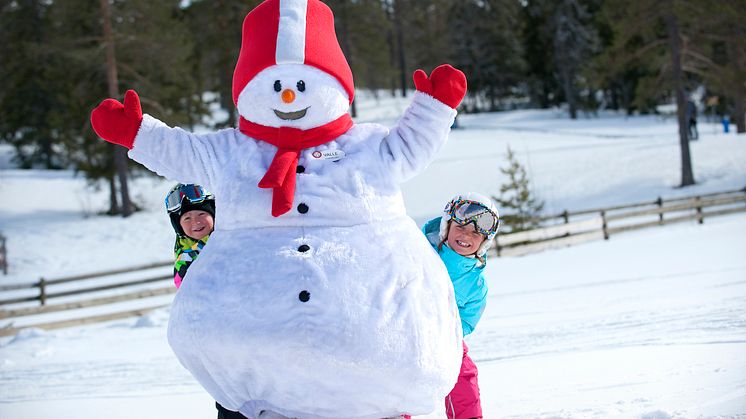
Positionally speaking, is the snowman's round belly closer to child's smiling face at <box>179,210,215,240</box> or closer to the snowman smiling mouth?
the snowman smiling mouth

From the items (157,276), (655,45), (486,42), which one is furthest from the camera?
(486,42)

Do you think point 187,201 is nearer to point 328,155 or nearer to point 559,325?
point 328,155

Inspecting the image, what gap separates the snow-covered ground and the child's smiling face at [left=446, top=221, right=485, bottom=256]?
1090mm

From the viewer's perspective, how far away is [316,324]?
8.86 ft

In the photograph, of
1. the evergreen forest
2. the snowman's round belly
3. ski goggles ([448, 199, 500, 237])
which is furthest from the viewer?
the evergreen forest

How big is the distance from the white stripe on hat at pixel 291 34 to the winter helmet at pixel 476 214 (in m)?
1.16

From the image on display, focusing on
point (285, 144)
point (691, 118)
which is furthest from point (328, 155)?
point (691, 118)

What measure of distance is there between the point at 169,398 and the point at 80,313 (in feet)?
25.8

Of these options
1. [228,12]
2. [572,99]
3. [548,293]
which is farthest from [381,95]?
[548,293]

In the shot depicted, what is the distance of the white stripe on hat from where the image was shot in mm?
3008

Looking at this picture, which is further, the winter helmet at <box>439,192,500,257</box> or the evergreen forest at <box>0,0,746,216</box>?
the evergreen forest at <box>0,0,746,216</box>

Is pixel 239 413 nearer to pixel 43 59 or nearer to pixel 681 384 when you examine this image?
pixel 681 384

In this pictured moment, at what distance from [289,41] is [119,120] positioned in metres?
0.77

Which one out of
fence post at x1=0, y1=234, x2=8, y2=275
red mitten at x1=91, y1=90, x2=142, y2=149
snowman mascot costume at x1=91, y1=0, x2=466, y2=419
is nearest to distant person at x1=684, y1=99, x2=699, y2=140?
fence post at x1=0, y1=234, x2=8, y2=275
